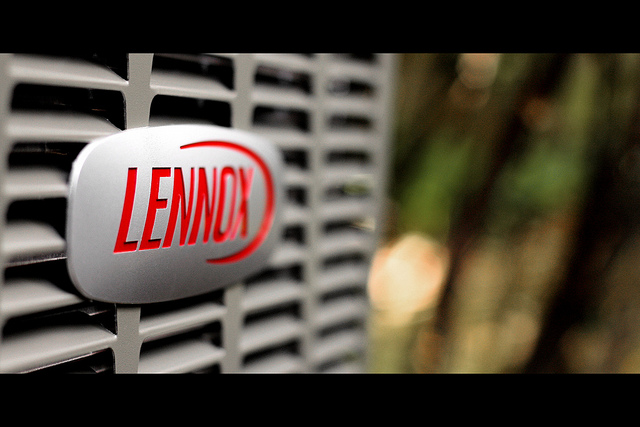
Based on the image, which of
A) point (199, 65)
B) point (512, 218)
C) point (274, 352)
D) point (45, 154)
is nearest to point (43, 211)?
point (45, 154)

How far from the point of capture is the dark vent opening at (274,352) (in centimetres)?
50

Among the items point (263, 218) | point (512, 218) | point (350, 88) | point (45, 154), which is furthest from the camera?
point (512, 218)

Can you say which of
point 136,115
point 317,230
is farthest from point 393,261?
point 136,115

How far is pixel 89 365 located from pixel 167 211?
137mm

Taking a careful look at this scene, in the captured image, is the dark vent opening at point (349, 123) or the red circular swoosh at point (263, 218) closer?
the red circular swoosh at point (263, 218)

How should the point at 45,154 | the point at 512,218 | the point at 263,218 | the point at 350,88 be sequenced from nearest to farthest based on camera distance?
the point at 45,154 → the point at 263,218 → the point at 350,88 → the point at 512,218

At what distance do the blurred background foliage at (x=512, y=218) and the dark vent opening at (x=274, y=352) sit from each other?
26cm

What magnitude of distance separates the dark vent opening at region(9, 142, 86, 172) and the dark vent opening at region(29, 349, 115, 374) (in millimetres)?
145

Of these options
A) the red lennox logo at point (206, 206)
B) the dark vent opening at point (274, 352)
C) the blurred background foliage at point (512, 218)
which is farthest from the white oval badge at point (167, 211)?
the blurred background foliage at point (512, 218)

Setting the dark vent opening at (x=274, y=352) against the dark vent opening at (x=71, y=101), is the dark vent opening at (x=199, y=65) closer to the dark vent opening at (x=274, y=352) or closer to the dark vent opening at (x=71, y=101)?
the dark vent opening at (x=71, y=101)

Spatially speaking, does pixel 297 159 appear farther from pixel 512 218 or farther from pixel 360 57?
pixel 512 218

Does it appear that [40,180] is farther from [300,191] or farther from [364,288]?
[364,288]

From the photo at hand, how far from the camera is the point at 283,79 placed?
0.46 metres

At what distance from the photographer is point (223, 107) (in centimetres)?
41
